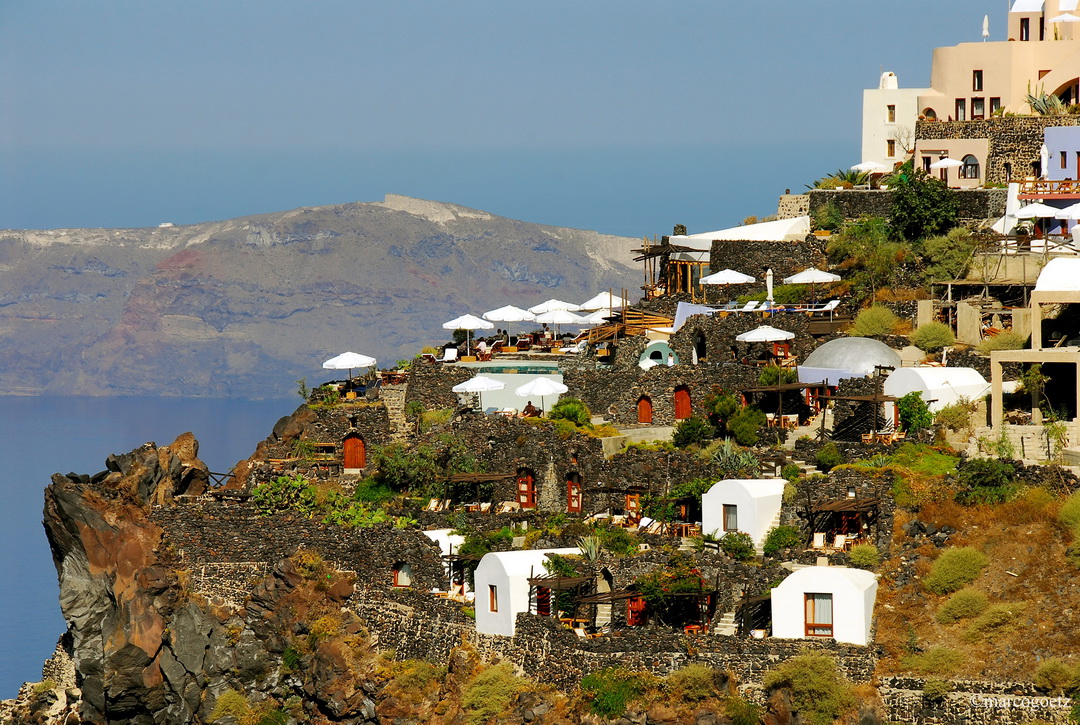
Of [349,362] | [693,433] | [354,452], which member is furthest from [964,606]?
[349,362]

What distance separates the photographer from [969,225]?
7850 centimetres

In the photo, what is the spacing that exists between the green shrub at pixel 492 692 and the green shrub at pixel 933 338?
20.5 m

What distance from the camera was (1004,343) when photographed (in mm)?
67188

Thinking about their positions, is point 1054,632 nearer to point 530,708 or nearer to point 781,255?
point 530,708

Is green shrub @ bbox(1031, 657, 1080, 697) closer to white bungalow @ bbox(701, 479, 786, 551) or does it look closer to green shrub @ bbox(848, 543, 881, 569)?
green shrub @ bbox(848, 543, 881, 569)

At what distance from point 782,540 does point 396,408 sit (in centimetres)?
2118

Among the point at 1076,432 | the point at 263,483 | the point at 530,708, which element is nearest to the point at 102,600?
the point at 263,483

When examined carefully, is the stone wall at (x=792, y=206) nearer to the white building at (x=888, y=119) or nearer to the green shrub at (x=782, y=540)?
the white building at (x=888, y=119)

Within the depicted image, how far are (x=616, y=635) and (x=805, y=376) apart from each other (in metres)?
15.5

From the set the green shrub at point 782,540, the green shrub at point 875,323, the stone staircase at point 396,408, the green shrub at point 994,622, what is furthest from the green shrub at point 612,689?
the green shrub at point 875,323

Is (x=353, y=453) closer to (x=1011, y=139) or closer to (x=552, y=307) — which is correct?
(x=552, y=307)

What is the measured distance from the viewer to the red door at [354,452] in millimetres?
73688

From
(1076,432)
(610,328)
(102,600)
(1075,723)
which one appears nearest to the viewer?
(1075,723)

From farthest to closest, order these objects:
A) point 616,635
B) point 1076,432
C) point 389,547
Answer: point 389,547
point 1076,432
point 616,635
